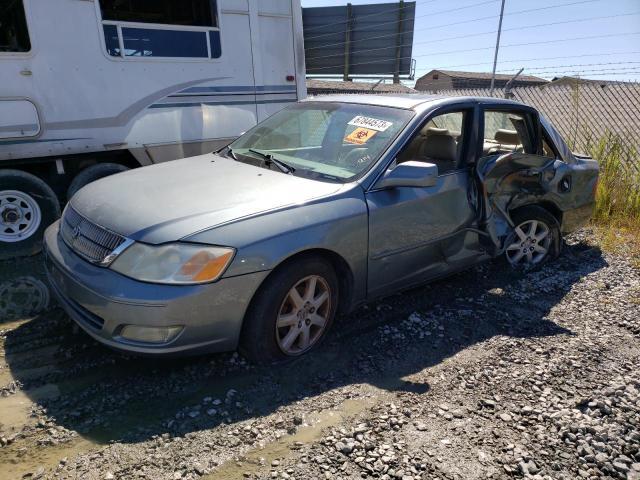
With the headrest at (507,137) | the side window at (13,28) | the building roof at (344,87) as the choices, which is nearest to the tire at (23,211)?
the side window at (13,28)

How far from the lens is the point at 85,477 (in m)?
2.18

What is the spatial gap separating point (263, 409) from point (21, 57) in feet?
14.4

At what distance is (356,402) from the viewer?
2.79m

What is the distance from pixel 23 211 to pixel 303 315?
3.69 meters

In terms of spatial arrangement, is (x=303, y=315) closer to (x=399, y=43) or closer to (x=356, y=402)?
(x=356, y=402)

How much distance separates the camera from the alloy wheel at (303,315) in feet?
9.98

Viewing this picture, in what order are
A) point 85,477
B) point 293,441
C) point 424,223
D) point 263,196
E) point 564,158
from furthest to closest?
point 564,158
point 424,223
point 263,196
point 293,441
point 85,477

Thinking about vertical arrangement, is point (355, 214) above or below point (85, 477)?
above

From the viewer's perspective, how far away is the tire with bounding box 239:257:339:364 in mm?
2881

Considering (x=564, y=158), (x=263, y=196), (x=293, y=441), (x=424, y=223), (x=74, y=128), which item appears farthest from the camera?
(x=74, y=128)

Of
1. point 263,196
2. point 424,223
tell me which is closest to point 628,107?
point 424,223

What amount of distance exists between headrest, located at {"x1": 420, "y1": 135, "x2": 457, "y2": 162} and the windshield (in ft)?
2.15

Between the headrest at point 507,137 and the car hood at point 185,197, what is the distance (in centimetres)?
243

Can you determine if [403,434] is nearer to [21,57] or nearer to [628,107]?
[21,57]
